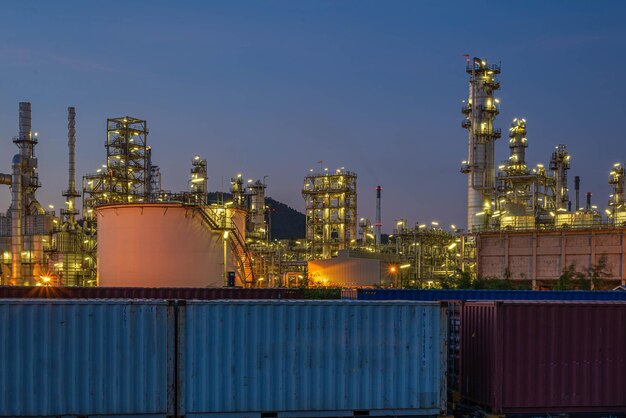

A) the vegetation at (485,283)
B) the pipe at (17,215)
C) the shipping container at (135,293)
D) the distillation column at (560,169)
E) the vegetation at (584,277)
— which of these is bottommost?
the vegetation at (485,283)

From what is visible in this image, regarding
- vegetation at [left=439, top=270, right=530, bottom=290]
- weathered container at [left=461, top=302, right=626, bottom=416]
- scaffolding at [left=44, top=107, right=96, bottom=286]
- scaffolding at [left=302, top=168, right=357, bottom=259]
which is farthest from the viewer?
scaffolding at [left=302, top=168, right=357, bottom=259]

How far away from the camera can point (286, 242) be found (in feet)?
240

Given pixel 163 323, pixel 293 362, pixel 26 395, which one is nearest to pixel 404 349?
pixel 293 362

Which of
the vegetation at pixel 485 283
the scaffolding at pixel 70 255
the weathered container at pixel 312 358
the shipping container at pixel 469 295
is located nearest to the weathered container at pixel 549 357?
the weathered container at pixel 312 358

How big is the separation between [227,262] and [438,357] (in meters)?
27.7

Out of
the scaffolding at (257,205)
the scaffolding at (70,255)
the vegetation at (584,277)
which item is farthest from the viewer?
the scaffolding at (257,205)

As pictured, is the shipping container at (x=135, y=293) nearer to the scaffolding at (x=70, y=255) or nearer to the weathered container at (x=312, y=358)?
the weathered container at (x=312, y=358)

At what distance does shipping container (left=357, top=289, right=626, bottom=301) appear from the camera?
22.5 meters

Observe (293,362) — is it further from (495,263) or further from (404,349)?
(495,263)

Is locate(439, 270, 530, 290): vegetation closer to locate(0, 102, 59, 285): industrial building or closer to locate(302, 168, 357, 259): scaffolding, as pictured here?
locate(302, 168, 357, 259): scaffolding

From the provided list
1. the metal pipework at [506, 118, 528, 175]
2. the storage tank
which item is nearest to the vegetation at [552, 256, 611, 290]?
the metal pipework at [506, 118, 528, 175]

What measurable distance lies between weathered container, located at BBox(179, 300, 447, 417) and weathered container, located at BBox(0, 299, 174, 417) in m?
0.58

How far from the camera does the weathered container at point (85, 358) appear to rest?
12.7m

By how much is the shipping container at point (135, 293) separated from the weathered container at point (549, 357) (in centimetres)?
1117
